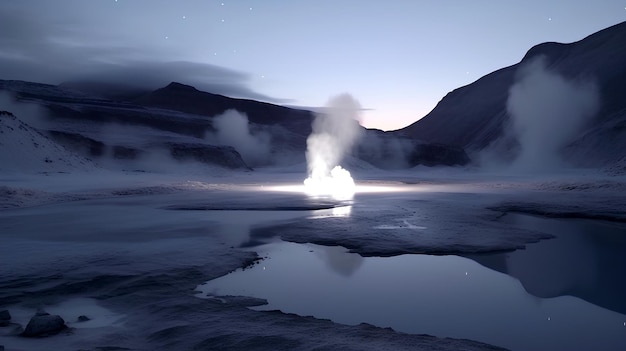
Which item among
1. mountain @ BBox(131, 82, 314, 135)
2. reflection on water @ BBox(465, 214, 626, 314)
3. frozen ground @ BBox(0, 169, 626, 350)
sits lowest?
frozen ground @ BBox(0, 169, 626, 350)

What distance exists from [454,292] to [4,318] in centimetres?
660

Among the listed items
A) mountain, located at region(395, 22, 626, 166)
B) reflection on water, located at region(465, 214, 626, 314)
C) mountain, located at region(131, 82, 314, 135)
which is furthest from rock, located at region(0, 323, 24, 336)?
mountain, located at region(131, 82, 314, 135)

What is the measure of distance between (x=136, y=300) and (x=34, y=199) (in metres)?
17.7

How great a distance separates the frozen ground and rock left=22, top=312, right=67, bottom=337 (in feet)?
0.51

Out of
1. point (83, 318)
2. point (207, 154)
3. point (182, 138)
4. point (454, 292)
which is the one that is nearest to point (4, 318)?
point (83, 318)

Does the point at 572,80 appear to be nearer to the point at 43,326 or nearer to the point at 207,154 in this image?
the point at 207,154

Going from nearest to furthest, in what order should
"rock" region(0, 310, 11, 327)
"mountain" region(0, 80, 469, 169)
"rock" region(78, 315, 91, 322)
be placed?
"rock" region(0, 310, 11, 327) → "rock" region(78, 315, 91, 322) → "mountain" region(0, 80, 469, 169)

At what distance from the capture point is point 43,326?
5469 millimetres

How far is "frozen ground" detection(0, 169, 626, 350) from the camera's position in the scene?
5.50 metres

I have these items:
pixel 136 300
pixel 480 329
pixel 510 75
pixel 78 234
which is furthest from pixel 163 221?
pixel 510 75

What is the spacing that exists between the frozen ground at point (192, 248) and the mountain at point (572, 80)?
6003 cm

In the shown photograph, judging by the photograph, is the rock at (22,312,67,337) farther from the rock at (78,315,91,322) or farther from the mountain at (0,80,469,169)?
the mountain at (0,80,469,169)

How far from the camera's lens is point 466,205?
19.6 m

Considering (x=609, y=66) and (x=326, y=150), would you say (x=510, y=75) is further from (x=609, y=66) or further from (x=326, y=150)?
(x=326, y=150)
